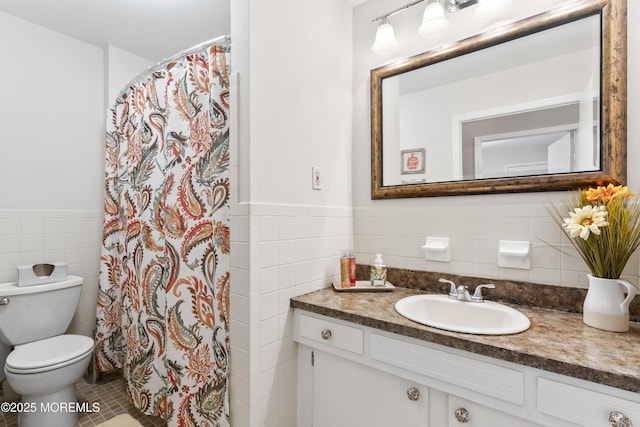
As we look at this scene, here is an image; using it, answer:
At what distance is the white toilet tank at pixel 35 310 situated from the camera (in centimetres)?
167

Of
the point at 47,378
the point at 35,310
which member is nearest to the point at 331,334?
the point at 47,378

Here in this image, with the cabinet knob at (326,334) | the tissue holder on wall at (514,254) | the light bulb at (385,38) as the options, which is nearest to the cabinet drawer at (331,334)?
the cabinet knob at (326,334)

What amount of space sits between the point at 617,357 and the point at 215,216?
1.39m

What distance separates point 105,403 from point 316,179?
190 cm

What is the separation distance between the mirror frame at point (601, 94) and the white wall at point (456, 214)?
32 mm

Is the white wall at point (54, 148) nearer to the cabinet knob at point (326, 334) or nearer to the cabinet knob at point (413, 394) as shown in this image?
the cabinet knob at point (326, 334)

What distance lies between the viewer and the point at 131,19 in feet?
6.39

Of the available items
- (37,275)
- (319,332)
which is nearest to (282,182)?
(319,332)

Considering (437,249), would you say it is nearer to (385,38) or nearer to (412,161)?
(412,161)

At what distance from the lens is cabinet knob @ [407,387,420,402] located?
103 cm

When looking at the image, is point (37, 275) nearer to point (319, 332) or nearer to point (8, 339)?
point (8, 339)

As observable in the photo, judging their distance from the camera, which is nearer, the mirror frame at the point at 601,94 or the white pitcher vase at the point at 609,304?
the white pitcher vase at the point at 609,304

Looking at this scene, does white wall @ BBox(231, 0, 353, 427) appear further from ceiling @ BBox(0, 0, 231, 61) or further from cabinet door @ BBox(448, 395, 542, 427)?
ceiling @ BBox(0, 0, 231, 61)

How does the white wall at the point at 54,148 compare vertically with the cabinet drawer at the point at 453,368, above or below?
above
